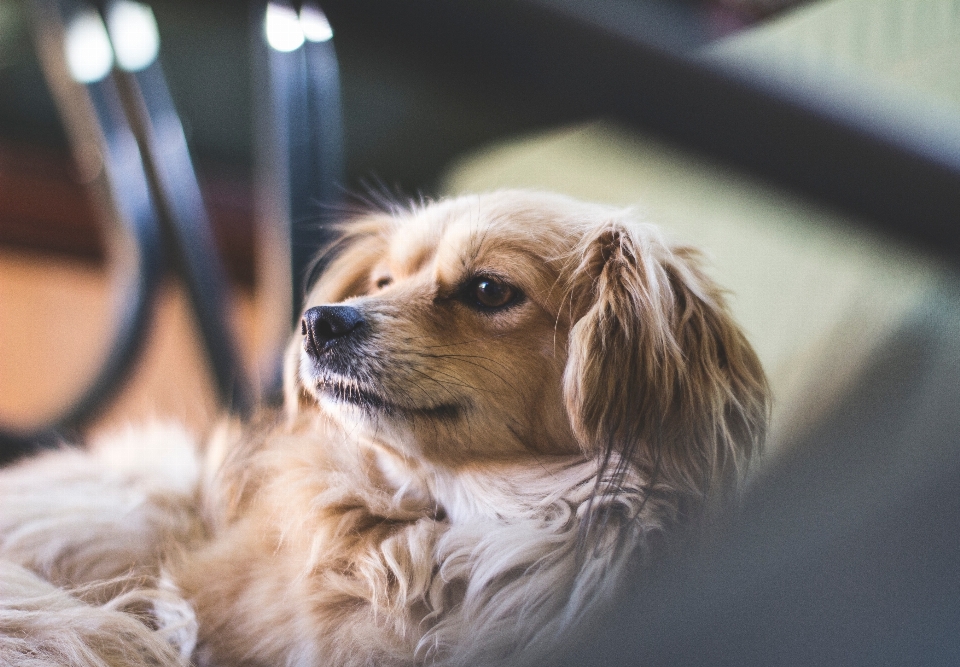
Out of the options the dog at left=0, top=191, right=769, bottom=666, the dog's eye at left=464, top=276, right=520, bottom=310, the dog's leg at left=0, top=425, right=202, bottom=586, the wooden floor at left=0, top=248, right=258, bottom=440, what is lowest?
the wooden floor at left=0, top=248, right=258, bottom=440

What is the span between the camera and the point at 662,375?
1.47ft

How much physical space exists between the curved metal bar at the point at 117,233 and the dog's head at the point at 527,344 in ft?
1.33

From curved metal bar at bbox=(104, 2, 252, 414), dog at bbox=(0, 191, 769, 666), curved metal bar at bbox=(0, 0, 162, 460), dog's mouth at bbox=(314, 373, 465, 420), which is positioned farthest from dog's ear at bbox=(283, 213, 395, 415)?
curved metal bar at bbox=(0, 0, 162, 460)

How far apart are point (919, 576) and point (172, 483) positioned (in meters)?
0.61

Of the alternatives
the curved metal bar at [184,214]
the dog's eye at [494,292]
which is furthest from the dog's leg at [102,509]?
the dog's eye at [494,292]

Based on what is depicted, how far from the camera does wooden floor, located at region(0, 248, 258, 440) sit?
3.03ft

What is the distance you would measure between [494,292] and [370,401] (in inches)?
4.8

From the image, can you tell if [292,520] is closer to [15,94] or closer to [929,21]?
[929,21]

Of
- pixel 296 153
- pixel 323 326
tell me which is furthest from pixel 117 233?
pixel 323 326

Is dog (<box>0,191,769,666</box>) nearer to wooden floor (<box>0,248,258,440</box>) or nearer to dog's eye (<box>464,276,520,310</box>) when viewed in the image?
dog's eye (<box>464,276,520,310</box>)

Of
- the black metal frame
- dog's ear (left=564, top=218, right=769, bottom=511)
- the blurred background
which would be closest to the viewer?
the blurred background

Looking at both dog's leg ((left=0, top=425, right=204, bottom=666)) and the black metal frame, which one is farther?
the black metal frame

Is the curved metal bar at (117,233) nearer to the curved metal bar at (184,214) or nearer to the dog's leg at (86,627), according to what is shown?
the curved metal bar at (184,214)

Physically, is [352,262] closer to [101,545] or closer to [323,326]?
[323,326]
